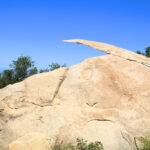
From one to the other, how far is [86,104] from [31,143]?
2.31 metres

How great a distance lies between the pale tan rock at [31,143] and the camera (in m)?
7.57

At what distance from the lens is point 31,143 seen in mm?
7625

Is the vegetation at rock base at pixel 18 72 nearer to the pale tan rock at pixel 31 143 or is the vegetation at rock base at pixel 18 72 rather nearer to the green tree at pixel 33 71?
the green tree at pixel 33 71

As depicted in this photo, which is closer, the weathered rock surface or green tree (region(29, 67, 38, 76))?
the weathered rock surface

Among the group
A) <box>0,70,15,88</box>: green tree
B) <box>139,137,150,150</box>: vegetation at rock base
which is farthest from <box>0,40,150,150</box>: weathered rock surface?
<box>0,70,15,88</box>: green tree

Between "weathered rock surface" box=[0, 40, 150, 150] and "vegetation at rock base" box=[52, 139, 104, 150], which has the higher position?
"weathered rock surface" box=[0, 40, 150, 150]

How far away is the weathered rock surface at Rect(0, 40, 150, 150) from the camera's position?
7945 millimetres

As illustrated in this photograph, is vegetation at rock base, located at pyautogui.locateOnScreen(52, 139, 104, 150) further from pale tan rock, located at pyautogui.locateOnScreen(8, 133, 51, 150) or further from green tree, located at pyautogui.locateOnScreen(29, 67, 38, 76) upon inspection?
green tree, located at pyautogui.locateOnScreen(29, 67, 38, 76)

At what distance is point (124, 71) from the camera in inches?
358

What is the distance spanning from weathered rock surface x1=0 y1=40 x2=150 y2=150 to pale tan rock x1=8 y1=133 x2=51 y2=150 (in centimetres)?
3

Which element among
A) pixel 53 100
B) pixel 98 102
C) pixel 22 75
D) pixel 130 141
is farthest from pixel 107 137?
pixel 22 75

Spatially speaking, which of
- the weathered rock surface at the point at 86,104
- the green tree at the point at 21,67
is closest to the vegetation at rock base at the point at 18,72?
the green tree at the point at 21,67

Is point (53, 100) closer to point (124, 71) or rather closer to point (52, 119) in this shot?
point (52, 119)

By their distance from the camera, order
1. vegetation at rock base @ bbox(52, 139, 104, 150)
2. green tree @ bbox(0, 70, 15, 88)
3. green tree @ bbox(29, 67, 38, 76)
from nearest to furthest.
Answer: vegetation at rock base @ bbox(52, 139, 104, 150) → green tree @ bbox(0, 70, 15, 88) → green tree @ bbox(29, 67, 38, 76)
